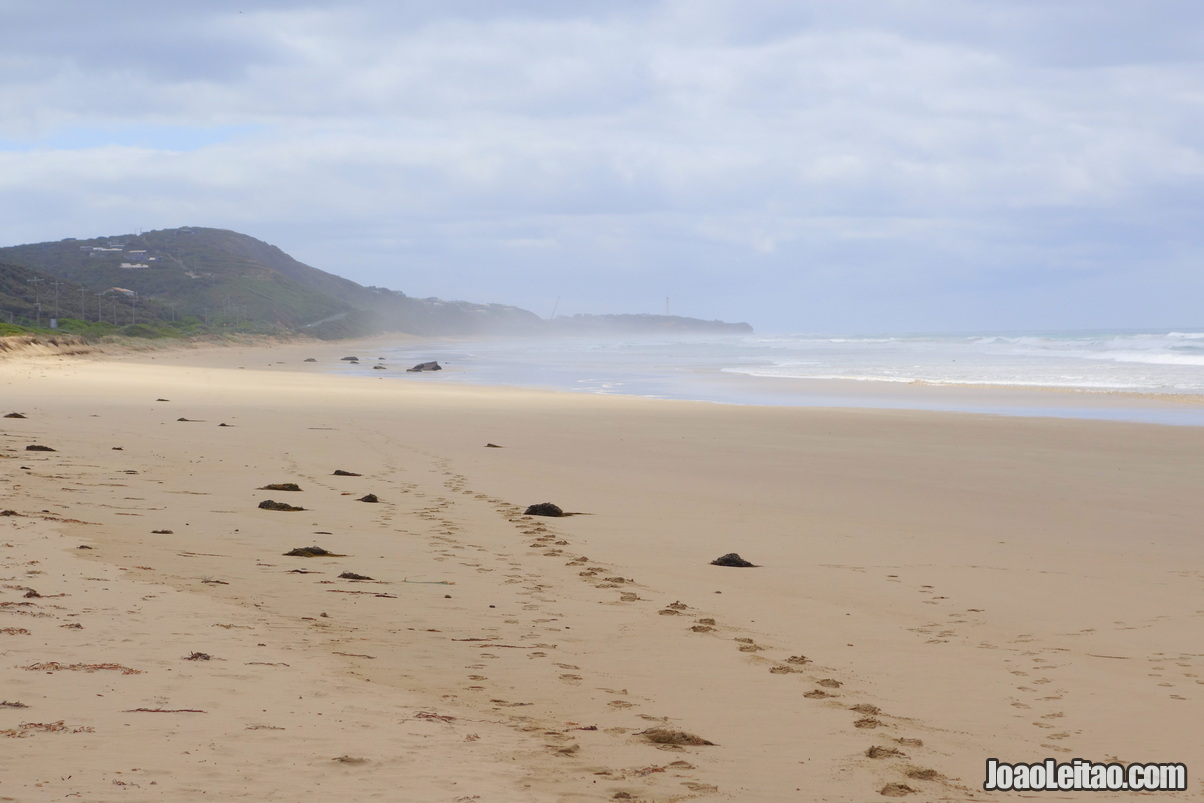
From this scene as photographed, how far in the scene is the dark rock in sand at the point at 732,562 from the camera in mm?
7492

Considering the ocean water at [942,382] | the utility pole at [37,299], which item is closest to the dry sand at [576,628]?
the ocean water at [942,382]

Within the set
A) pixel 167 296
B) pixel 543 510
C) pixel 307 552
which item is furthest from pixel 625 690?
pixel 167 296

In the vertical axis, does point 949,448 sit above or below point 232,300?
below

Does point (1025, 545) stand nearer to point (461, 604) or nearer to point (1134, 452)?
point (461, 604)

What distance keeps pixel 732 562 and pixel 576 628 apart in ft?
7.25

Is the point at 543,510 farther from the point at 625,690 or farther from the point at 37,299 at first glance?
the point at 37,299

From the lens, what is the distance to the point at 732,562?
24.6 feet

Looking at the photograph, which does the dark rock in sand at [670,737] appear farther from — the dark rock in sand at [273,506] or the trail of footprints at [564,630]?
the dark rock in sand at [273,506]

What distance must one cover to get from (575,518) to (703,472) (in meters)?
3.92

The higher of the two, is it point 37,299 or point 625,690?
point 37,299

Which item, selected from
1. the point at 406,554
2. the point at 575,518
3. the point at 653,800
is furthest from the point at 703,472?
the point at 653,800

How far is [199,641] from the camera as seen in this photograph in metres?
4.74

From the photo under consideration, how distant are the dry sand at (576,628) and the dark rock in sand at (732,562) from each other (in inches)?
9.1

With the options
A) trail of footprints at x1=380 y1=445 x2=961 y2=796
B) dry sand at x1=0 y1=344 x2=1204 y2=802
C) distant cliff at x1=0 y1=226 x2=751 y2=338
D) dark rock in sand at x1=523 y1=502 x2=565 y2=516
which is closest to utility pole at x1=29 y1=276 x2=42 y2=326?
distant cliff at x1=0 y1=226 x2=751 y2=338
